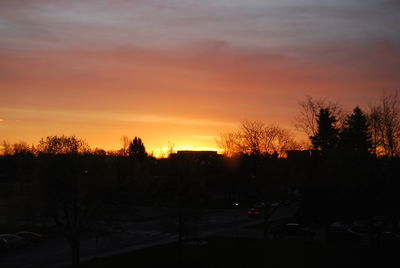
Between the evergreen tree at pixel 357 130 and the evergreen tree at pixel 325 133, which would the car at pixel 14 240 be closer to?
the evergreen tree at pixel 357 130

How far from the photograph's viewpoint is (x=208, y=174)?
249 feet

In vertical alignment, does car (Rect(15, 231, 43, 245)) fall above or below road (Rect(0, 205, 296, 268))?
above

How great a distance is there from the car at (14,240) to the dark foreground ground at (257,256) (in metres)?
11.1

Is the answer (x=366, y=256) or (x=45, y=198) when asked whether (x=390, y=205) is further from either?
(x=45, y=198)

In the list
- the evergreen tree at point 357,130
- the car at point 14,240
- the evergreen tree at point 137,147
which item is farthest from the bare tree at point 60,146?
the evergreen tree at point 137,147

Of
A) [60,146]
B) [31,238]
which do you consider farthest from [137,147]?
[60,146]

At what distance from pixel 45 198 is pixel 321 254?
16.7 m

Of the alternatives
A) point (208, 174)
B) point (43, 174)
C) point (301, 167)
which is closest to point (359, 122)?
point (301, 167)

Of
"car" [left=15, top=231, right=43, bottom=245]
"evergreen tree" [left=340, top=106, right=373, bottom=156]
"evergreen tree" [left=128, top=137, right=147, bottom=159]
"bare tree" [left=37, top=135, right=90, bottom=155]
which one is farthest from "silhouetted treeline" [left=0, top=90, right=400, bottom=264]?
"evergreen tree" [left=128, top=137, right=147, bottom=159]

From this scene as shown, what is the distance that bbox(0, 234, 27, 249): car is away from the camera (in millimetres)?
35219

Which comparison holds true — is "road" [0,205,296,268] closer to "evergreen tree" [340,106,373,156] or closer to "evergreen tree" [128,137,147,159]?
"evergreen tree" [340,106,373,156]

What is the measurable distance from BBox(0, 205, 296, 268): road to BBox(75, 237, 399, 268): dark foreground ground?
60.6 inches

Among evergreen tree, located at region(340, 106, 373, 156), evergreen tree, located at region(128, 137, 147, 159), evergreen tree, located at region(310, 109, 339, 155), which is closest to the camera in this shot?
evergreen tree, located at region(340, 106, 373, 156)

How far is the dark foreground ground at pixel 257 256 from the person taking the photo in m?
24.7
